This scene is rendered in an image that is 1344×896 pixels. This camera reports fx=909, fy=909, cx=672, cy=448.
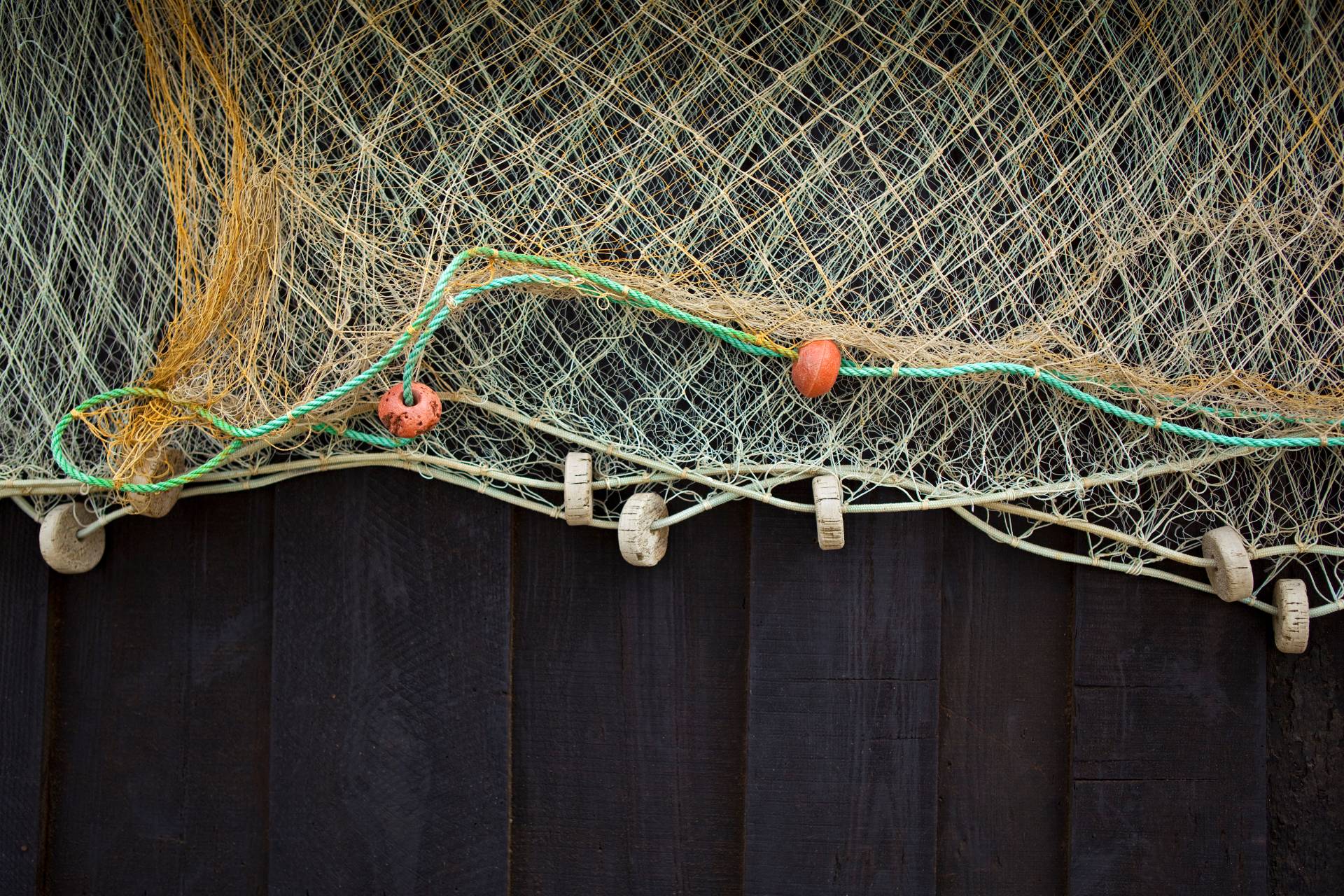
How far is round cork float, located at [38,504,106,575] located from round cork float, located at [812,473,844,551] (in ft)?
3.82

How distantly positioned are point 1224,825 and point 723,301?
116cm

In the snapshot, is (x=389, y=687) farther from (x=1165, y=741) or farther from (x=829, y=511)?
(x=1165, y=741)

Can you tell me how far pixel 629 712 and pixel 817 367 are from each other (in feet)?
2.17

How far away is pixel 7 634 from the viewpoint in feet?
5.09

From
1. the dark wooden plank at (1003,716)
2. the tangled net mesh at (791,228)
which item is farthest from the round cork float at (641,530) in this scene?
the dark wooden plank at (1003,716)

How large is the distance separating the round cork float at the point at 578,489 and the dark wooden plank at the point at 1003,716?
1.97ft

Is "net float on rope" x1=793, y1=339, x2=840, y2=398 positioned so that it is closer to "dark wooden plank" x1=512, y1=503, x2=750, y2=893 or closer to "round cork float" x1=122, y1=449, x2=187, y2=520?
"dark wooden plank" x1=512, y1=503, x2=750, y2=893

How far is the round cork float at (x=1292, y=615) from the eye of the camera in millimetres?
1375

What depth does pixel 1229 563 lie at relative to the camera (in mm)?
1339

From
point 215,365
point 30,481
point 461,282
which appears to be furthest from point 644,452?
point 30,481

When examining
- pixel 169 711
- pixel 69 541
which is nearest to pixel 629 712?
pixel 169 711

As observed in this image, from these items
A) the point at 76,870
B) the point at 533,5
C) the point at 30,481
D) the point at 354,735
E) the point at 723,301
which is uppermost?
the point at 533,5

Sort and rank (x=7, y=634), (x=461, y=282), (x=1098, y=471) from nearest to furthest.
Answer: (x=461, y=282) < (x=1098, y=471) < (x=7, y=634)

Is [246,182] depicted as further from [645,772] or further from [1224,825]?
[1224,825]
